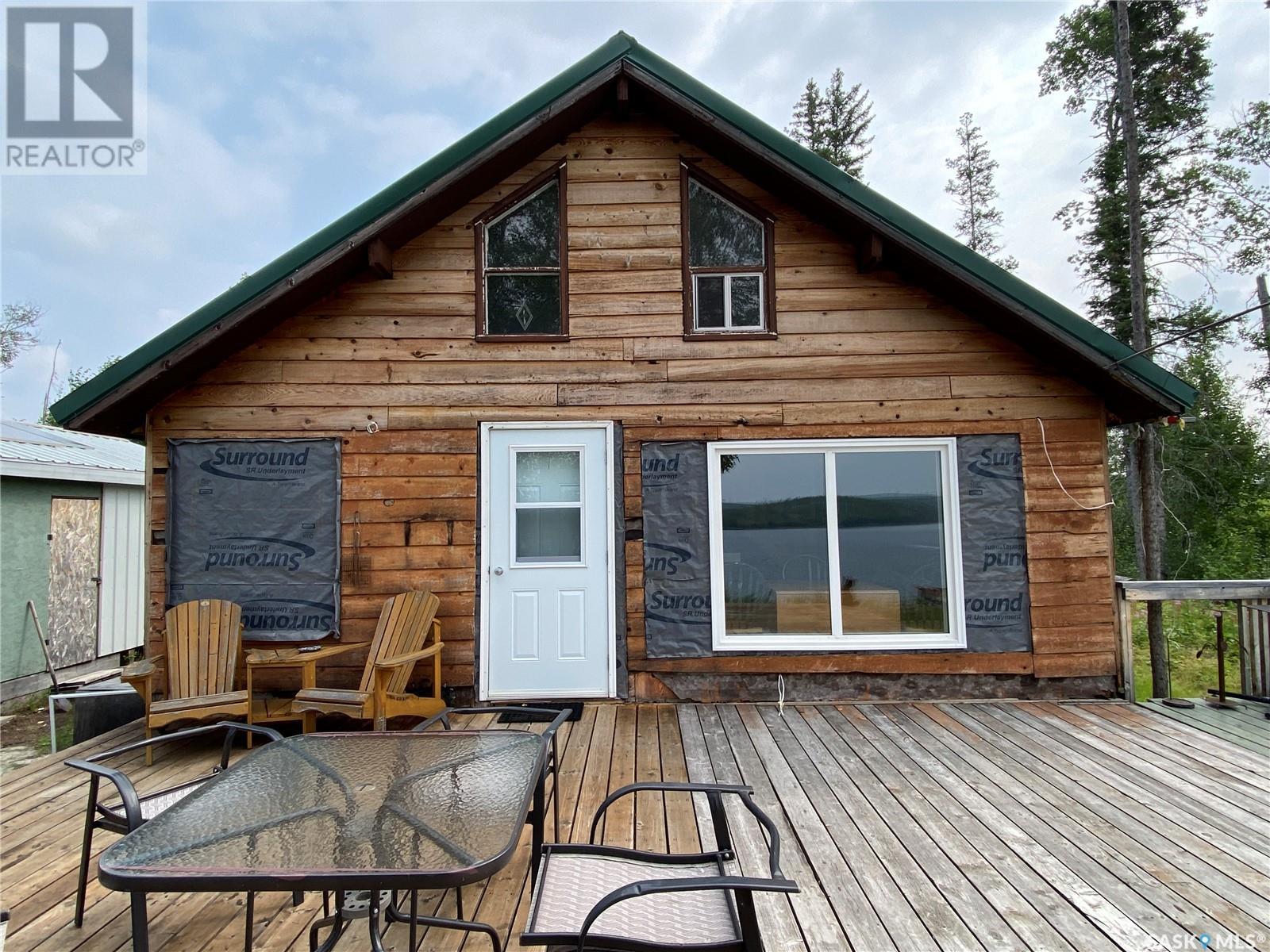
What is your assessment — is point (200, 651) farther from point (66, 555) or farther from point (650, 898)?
point (66, 555)

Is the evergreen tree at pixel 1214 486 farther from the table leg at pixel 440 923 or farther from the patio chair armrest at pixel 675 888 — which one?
the table leg at pixel 440 923

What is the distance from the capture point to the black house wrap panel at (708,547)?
14.9 ft

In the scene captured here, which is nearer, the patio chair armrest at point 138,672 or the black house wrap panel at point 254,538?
the patio chair armrest at point 138,672

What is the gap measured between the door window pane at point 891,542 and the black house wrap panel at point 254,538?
368cm

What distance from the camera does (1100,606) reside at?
14.8ft

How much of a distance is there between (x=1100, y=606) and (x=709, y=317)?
3.48 m

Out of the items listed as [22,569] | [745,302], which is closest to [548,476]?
[745,302]

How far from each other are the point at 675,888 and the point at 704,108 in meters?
4.48

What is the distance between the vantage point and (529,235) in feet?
15.8

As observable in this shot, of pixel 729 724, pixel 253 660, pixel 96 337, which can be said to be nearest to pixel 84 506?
pixel 253 660

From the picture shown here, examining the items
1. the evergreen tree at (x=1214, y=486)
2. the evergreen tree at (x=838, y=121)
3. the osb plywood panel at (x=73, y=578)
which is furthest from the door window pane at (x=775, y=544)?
the evergreen tree at (x=838, y=121)

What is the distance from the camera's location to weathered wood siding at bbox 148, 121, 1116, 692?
4527 mm

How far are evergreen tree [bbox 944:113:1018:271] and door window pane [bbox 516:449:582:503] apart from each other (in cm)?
1797

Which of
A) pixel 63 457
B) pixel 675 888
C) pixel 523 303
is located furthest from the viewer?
pixel 63 457
